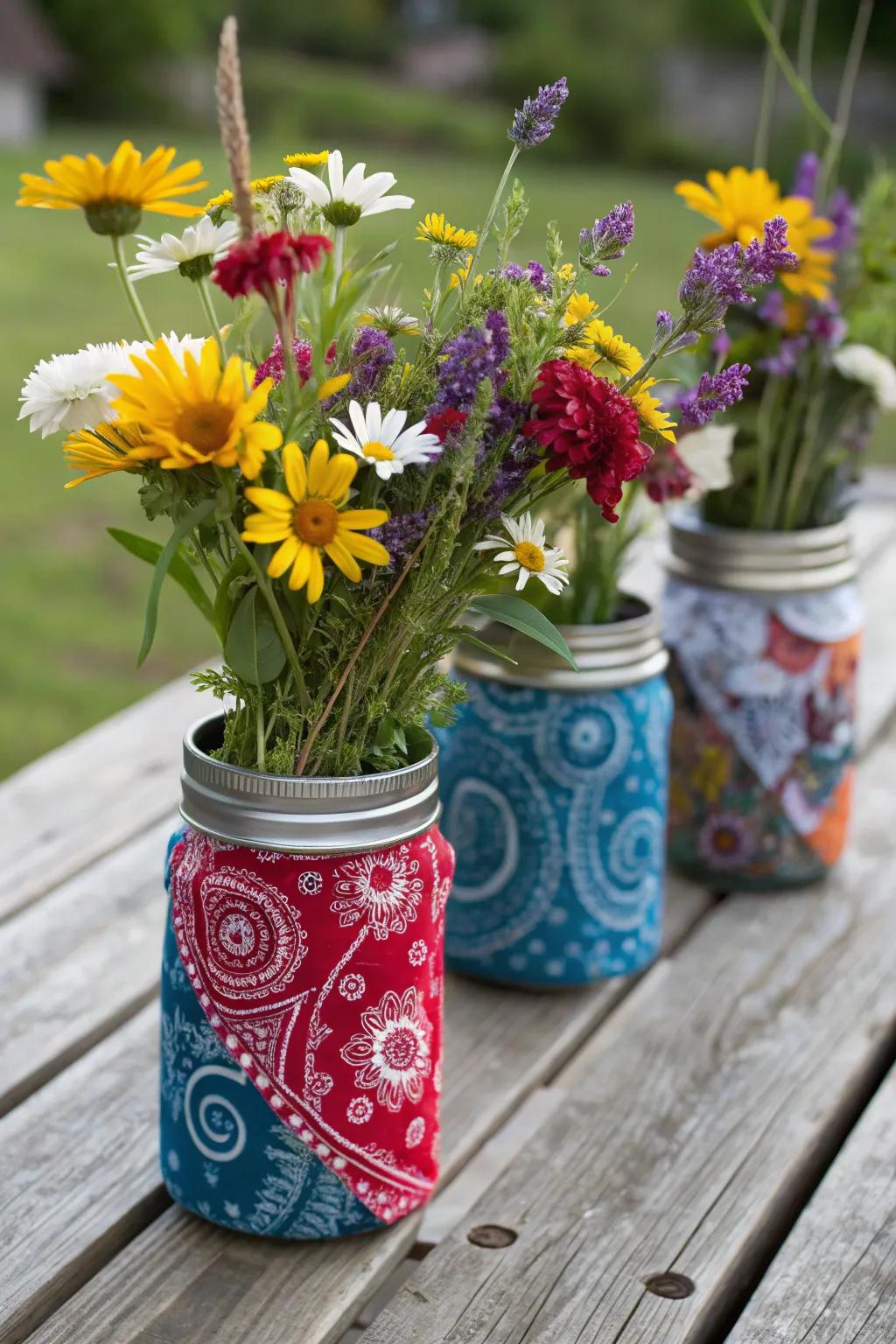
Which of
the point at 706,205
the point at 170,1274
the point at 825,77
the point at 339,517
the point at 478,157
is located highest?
the point at 825,77

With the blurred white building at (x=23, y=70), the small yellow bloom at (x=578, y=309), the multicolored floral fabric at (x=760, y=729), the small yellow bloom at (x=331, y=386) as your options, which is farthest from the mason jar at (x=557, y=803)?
the blurred white building at (x=23, y=70)

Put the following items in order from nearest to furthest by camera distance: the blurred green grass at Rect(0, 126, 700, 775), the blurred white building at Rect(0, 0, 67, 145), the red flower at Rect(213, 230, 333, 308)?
the red flower at Rect(213, 230, 333, 308) < the blurred green grass at Rect(0, 126, 700, 775) < the blurred white building at Rect(0, 0, 67, 145)

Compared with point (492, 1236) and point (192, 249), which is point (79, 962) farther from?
point (192, 249)

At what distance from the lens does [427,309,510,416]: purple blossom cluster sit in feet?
2.79

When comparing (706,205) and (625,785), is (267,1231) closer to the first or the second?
(625,785)

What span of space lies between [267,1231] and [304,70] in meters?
13.4

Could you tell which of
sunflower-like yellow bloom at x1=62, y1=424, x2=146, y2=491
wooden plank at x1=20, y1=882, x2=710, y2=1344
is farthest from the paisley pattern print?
sunflower-like yellow bloom at x1=62, y1=424, x2=146, y2=491

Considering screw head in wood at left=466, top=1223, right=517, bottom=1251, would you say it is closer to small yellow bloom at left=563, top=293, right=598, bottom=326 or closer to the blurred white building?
small yellow bloom at left=563, top=293, right=598, bottom=326

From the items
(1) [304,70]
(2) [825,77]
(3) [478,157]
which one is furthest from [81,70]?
(2) [825,77]

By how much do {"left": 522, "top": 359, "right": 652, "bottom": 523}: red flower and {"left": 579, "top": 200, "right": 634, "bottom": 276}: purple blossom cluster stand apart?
6 cm

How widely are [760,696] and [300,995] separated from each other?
0.66m

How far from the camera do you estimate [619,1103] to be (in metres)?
1.18

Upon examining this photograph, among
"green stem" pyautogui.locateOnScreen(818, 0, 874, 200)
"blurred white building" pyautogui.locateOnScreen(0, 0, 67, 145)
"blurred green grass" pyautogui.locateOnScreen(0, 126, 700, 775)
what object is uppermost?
"blurred white building" pyautogui.locateOnScreen(0, 0, 67, 145)

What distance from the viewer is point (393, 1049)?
0.99 m
